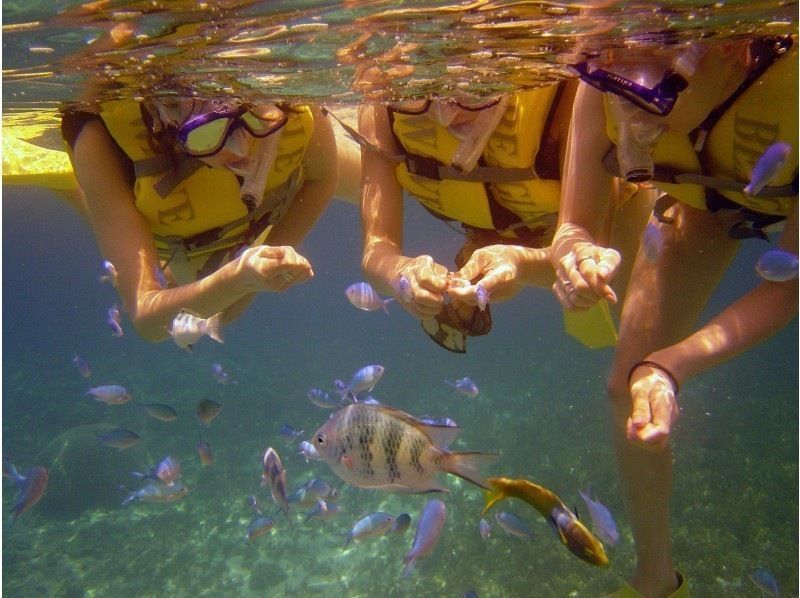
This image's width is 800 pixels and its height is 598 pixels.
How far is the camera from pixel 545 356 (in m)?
26.7

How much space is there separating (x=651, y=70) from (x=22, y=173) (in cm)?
848

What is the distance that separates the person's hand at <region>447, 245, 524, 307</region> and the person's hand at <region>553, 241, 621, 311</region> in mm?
384

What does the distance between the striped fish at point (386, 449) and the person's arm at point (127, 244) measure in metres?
1.45

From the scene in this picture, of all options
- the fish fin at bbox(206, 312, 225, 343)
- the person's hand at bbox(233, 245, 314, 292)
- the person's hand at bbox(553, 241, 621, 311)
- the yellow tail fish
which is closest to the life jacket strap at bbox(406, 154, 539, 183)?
the person's hand at bbox(553, 241, 621, 311)

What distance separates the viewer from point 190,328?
16.6ft

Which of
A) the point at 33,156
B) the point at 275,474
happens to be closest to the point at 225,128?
the point at 275,474

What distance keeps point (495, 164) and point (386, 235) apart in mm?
1301

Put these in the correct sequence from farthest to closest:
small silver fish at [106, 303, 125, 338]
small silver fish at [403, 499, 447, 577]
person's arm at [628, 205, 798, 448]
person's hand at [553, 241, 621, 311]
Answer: small silver fish at [106, 303, 125, 338]
small silver fish at [403, 499, 447, 577]
person's hand at [553, 241, 621, 311]
person's arm at [628, 205, 798, 448]

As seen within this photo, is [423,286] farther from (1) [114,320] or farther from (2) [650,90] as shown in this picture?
(1) [114,320]

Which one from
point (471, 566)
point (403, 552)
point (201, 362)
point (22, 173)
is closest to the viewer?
point (22, 173)

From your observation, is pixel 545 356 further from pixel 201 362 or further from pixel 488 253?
pixel 488 253

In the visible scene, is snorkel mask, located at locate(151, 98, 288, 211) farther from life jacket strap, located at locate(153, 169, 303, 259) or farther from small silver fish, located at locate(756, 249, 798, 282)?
small silver fish, located at locate(756, 249, 798, 282)

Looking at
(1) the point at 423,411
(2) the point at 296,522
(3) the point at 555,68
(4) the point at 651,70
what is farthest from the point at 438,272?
(1) the point at 423,411

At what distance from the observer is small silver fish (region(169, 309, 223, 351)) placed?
4.91 m
